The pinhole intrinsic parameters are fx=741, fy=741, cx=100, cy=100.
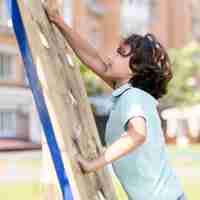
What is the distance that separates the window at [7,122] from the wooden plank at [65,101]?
28.0 metres

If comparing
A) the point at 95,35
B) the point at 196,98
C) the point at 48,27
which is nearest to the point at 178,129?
the point at 196,98

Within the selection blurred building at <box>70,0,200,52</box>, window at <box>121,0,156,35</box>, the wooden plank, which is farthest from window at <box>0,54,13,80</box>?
the wooden plank

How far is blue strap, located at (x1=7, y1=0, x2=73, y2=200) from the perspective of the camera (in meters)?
3.28

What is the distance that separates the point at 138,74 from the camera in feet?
11.4

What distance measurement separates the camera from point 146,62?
343 cm

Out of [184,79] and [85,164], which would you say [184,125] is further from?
[85,164]

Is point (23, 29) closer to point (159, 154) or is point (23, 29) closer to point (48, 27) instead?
point (48, 27)

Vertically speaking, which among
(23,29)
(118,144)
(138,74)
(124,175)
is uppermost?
Answer: (23,29)

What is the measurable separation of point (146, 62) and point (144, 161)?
0.46 metres

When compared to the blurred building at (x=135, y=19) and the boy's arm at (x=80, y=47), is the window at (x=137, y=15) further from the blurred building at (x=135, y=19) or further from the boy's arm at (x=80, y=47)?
the boy's arm at (x=80, y=47)

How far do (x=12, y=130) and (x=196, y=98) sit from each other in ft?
33.9

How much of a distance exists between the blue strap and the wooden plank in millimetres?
19

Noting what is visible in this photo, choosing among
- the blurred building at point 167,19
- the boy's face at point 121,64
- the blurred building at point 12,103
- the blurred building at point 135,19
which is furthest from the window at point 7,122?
the boy's face at point 121,64

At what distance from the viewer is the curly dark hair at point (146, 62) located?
11.3ft
